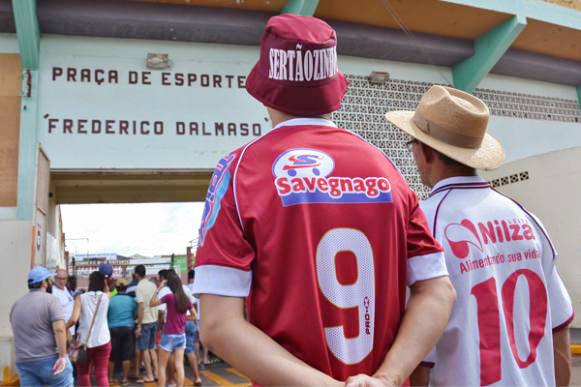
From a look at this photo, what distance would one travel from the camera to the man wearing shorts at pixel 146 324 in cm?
693

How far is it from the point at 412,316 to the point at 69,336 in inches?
205

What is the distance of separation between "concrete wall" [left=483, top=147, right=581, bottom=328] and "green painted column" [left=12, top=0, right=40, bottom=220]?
7753 millimetres

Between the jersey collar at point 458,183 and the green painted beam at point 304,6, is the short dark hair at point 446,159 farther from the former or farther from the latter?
the green painted beam at point 304,6

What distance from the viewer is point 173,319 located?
5.63m

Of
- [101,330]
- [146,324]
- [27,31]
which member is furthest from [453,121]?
[27,31]

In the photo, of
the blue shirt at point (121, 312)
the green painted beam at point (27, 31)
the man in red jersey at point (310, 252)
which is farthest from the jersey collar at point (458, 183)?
the green painted beam at point (27, 31)

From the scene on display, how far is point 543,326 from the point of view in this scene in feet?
5.35

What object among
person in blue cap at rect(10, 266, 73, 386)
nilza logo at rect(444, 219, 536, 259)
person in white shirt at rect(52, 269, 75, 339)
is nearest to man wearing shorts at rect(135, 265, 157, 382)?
person in white shirt at rect(52, 269, 75, 339)

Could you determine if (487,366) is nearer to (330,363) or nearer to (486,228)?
(486,228)

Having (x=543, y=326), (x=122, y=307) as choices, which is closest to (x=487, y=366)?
(x=543, y=326)

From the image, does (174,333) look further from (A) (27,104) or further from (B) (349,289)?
(B) (349,289)

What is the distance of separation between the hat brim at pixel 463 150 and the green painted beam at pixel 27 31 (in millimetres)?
6167

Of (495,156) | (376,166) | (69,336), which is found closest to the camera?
(376,166)

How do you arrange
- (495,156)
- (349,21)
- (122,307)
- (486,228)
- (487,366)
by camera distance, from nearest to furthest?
(487,366) < (486,228) < (495,156) < (122,307) < (349,21)
